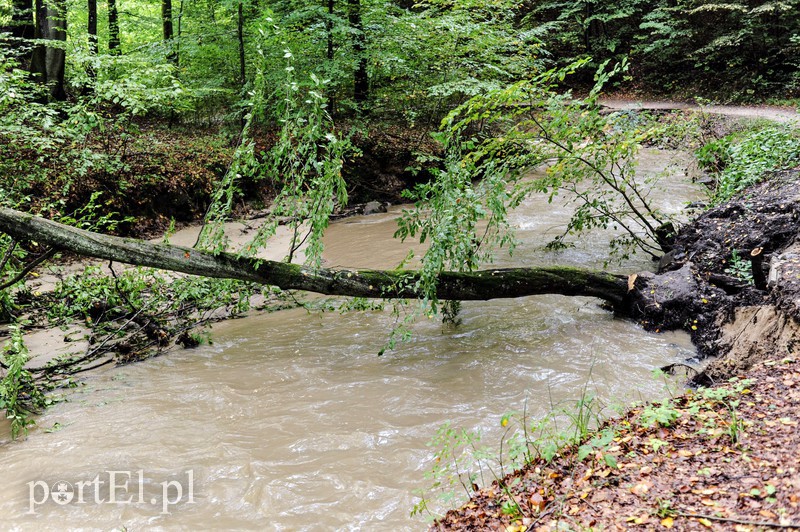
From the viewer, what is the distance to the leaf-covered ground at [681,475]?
7.91ft

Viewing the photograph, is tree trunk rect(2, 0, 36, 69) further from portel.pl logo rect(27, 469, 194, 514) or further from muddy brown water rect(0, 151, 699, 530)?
portel.pl logo rect(27, 469, 194, 514)

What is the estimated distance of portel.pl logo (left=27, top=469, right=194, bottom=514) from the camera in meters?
3.60

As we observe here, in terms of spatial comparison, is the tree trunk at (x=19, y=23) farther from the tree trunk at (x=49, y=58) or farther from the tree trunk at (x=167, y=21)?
the tree trunk at (x=167, y=21)

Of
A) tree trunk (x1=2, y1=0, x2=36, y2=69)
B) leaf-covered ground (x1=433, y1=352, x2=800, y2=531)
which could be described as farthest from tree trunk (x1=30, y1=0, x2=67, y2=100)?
Result: leaf-covered ground (x1=433, y1=352, x2=800, y2=531)

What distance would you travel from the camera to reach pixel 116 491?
372 centimetres

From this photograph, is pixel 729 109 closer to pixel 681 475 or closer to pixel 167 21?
pixel 167 21

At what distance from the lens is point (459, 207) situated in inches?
224

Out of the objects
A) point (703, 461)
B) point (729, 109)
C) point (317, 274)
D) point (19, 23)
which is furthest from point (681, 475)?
point (729, 109)

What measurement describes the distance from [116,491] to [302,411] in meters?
1.67

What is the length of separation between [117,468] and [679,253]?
771 cm

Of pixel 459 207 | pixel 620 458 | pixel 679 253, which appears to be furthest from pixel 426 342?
pixel 679 253

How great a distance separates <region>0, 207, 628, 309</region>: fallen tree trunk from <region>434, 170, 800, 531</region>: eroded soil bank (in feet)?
6.28

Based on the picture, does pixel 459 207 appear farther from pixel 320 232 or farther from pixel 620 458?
pixel 620 458

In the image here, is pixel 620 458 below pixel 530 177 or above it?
below
